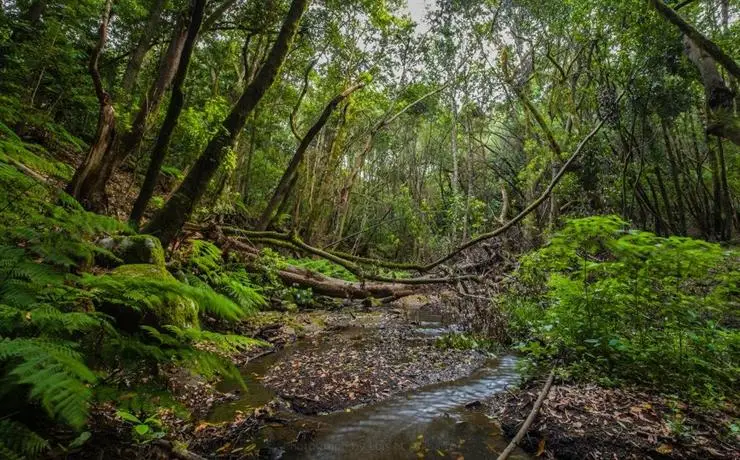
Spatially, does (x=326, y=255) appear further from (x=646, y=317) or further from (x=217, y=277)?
→ (x=646, y=317)

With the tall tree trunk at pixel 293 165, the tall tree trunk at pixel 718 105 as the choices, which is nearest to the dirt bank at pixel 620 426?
the tall tree trunk at pixel 718 105

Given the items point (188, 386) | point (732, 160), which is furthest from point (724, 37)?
point (188, 386)

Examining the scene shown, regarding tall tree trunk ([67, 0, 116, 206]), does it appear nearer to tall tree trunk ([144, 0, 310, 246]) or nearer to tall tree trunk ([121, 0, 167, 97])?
tall tree trunk ([144, 0, 310, 246])

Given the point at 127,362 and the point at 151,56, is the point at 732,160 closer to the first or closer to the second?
the point at 127,362

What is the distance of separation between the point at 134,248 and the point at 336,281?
6698 mm

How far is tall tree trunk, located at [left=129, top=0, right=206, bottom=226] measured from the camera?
17.4 feet

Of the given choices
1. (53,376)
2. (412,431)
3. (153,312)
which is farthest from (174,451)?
(412,431)

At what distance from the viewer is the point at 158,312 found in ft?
14.7

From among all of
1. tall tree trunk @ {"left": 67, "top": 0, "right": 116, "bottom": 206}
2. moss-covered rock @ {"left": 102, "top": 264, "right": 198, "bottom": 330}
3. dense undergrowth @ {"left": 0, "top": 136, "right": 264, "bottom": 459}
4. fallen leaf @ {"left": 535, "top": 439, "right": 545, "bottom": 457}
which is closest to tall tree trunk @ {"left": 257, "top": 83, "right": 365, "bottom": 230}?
tall tree trunk @ {"left": 67, "top": 0, "right": 116, "bottom": 206}

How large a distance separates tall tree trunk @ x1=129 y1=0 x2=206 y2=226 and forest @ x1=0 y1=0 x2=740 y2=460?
0.03 m

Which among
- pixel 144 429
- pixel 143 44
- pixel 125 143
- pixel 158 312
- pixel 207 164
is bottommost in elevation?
pixel 144 429

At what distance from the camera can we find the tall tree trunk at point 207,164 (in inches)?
220

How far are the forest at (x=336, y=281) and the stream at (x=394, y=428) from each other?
0.04 meters

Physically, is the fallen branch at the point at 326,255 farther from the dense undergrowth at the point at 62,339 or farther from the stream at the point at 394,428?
the dense undergrowth at the point at 62,339
